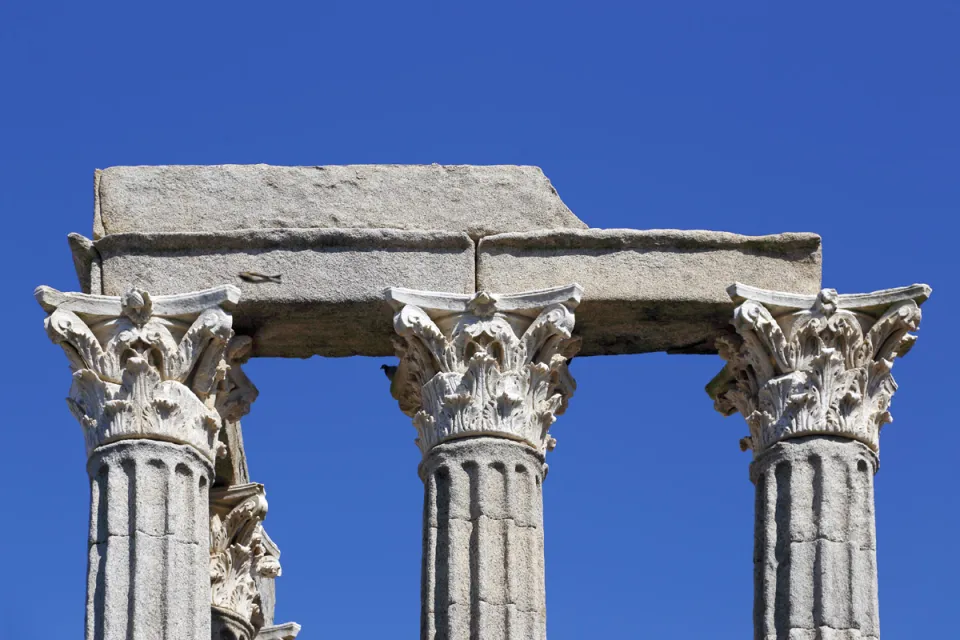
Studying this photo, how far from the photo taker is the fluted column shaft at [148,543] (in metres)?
35.1

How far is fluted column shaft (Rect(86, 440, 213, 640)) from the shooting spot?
3509 cm

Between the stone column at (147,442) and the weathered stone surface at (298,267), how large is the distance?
1.25ft

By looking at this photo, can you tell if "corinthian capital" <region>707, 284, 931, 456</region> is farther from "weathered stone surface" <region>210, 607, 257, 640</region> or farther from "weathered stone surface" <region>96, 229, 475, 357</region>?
"weathered stone surface" <region>210, 607, 257, 640</region>

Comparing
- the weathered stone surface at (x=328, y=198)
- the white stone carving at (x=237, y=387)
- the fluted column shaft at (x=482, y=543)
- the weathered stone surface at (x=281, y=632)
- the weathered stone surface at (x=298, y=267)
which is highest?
the weathered stone surface at (x=328, y=198)

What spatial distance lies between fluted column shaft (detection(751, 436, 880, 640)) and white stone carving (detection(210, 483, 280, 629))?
A: 632 centimetres

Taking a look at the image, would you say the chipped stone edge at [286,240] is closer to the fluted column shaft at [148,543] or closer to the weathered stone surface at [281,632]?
the fluted column shaft at [148,543]

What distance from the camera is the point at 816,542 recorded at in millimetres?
35688

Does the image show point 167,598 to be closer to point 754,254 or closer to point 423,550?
point 423,550

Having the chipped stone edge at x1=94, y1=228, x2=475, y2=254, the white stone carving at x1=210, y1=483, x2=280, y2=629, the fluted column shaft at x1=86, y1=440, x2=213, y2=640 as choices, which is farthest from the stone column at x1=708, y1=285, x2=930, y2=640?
the white stone carving at x1=210, y1=483, x2=280, y2=629

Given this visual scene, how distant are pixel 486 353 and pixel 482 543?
6.44 feet

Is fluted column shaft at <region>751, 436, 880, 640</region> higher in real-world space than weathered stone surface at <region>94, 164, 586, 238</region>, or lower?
lower

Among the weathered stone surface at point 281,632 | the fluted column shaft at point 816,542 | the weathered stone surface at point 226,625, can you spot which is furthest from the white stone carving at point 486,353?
the weathered stone surface at point 281,632

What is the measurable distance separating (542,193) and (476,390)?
2.41 m

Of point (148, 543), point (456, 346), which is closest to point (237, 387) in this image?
point (456, 346)
